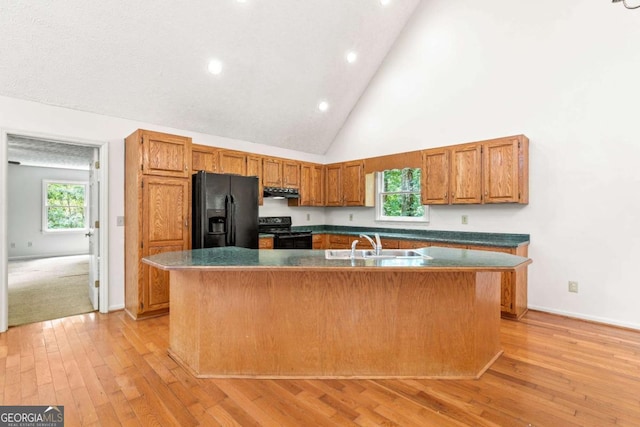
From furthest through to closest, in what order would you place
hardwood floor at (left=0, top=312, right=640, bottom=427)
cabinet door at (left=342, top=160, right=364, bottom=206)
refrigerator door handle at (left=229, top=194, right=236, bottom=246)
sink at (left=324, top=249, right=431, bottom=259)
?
cabinet door at (left=342, top=160, right=364, bottom=206)
refrigerator door handle at (left=229, top=194, right=236, bottom=246)
sink at (left=324, top=249, right=431, bottom=259)
hardwood floor at (left=0, top=312, right=640, bottom=427)

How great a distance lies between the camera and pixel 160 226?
3.83 m

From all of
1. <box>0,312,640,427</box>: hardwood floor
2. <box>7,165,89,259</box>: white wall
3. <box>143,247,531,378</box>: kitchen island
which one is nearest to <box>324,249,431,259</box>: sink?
<box>143,247,531,378</box>: kitchen island

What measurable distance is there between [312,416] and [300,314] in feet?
2.21

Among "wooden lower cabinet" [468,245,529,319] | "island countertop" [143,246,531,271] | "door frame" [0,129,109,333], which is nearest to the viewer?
"island countertop" [143,246,531,271]

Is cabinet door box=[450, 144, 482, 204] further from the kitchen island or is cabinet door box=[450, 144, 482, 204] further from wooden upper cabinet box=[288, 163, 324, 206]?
wooden upper cabinet box=[288, 163, 324, 206]

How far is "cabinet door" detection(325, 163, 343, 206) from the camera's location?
6.06 metres

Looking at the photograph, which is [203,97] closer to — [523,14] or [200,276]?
[200,276]

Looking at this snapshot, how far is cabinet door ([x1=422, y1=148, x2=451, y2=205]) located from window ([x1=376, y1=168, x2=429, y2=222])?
0.46 metres

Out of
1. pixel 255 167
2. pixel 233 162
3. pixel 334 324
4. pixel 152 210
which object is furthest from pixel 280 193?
pixel 334 324

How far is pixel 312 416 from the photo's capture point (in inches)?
76.0

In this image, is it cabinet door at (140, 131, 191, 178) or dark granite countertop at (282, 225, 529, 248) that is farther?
dark granite countertop at (282, 225, 529, 248)

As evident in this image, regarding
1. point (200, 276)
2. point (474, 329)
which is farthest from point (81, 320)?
point (474, 329)

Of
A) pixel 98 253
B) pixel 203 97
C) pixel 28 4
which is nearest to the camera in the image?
pixel 28 4

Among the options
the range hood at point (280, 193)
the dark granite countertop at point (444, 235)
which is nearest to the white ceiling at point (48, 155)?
the range hood at point (280, 193)
